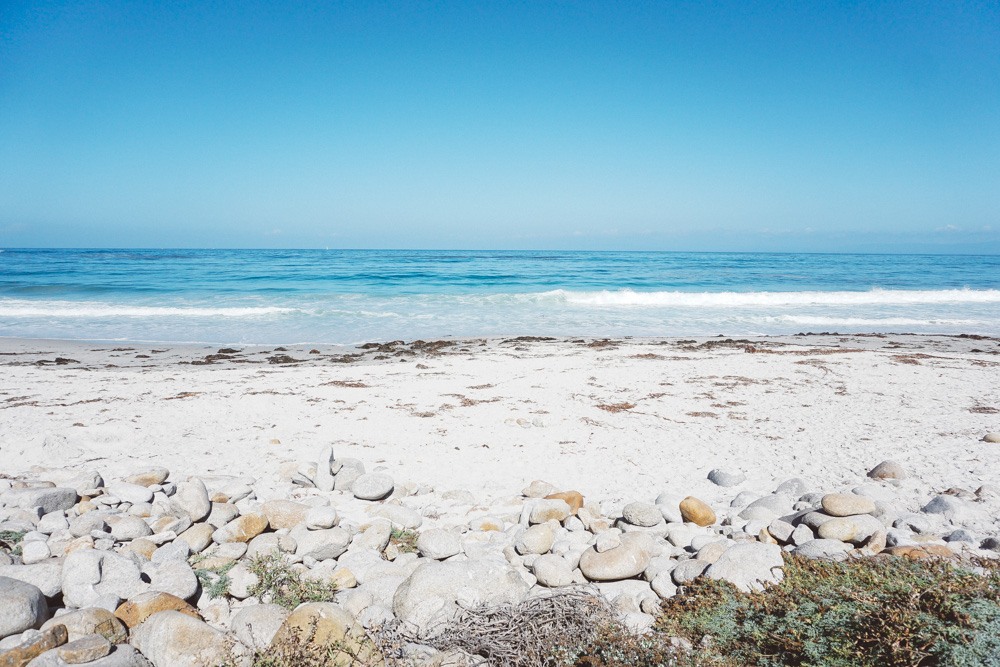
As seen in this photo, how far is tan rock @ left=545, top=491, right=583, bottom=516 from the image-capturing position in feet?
16.3

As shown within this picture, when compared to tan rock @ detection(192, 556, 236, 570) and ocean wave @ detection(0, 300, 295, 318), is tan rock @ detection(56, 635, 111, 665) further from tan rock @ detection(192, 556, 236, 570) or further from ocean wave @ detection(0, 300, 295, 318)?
ocean wave @ detection(0, 300, 295, 318)

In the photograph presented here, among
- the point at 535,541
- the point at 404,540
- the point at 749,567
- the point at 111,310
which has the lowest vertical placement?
the point at 404,540

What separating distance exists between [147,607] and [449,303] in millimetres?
21523

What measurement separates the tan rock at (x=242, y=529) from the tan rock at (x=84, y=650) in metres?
1.57

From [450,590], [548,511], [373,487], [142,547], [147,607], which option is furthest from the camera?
[373,487]

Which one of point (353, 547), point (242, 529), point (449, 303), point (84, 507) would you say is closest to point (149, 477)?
point (84, 507)

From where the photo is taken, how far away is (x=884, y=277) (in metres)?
39.5

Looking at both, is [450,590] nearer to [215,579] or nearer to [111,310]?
[215,579]

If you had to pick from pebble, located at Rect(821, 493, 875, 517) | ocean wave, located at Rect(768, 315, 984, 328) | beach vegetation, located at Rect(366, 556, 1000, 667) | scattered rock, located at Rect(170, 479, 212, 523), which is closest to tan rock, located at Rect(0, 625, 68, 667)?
beach vegetation, located at Rect(366, 556, 1000, 667)

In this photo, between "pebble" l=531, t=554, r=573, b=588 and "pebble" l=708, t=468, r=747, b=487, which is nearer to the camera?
"pebble" l=531, t=554, r=573, b=588

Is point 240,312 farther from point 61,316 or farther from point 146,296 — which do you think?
point 146,296

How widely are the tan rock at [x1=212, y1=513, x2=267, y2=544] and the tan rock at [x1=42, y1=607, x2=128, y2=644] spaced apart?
1.30 m

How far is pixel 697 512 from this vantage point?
477 cm

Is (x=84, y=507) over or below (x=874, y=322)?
over
